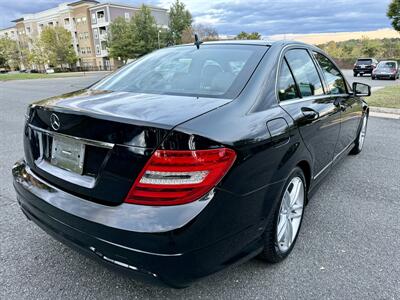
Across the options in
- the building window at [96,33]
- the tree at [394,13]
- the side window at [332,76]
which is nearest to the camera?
the side window at [332,76]

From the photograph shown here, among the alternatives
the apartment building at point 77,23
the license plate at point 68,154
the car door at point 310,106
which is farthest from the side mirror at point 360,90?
the apartment building at point 77,23

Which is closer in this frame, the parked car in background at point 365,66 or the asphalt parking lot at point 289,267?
the asphalt parking lot at point 289,267

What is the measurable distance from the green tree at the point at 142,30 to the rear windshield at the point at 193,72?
54718 millimetres

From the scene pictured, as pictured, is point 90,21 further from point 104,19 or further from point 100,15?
point 104,19

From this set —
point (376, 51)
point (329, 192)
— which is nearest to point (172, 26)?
point (376, 51)

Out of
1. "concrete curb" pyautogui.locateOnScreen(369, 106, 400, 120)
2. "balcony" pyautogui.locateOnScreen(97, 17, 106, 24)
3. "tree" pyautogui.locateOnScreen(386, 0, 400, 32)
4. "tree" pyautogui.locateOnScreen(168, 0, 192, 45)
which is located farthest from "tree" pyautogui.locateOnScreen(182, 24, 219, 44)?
"concrete curb" pyautogui.locateOnScreen(369, 106, 400, 120)

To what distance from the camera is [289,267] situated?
2363 millimetres

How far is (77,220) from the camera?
1.77m

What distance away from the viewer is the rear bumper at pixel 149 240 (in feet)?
5.18

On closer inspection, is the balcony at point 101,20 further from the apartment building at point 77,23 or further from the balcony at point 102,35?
the apartment building at point 77,23

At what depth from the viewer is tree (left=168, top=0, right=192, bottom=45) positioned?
200 ft

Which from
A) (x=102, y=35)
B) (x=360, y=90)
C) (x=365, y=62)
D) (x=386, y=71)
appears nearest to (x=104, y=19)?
(x=102, y=35)

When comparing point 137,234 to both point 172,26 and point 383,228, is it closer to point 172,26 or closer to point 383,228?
point 383,228

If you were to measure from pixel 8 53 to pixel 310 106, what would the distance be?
8930 cm
